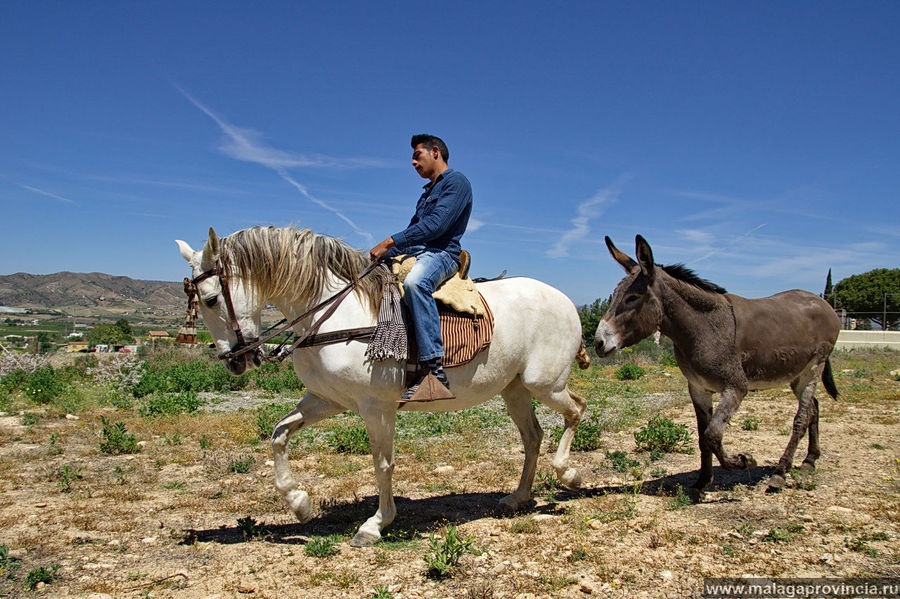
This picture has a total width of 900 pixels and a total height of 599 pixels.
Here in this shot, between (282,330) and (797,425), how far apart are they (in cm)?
594

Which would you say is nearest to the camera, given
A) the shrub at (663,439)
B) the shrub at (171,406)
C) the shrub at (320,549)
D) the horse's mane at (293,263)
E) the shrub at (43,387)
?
the shrub at (320,549)

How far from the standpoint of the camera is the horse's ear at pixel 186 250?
15.3 ft

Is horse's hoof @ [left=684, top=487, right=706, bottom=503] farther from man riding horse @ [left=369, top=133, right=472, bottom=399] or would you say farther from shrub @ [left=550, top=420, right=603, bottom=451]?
man riding horse @ [left=369, top=133, right=472, bottom=399]

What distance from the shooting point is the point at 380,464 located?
15.6 ft

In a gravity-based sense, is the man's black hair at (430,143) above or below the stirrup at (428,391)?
above

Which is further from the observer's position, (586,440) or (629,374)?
(629,374)

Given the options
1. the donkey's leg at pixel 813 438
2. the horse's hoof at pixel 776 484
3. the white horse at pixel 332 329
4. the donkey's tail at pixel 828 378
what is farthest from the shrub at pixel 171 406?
the donkey's tail at pixel 828 378

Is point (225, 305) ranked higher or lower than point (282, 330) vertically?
higher

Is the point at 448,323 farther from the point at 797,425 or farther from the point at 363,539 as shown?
the point at 797,425

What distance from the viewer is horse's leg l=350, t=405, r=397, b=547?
184 inches

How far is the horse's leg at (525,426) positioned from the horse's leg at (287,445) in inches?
74.8

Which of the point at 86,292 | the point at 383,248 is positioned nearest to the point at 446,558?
the point at 383,248

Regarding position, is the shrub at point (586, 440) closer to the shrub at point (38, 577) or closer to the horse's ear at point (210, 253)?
the horse's ear at point (210, 253)

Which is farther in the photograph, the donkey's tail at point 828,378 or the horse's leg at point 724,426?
the donkey's tail at point 828,378
